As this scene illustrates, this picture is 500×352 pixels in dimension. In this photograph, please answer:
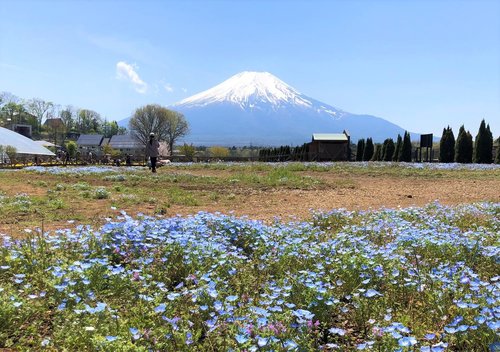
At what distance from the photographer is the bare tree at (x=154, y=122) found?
80062 mm

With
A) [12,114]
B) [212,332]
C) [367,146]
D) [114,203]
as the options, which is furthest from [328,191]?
[12,114]

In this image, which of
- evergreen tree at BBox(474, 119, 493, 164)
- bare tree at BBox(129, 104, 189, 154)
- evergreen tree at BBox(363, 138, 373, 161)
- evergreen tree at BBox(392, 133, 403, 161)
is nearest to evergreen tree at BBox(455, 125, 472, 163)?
evergreen tree at BBox(474, 119, 493, 164)

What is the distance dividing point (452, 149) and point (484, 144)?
11.4 feet

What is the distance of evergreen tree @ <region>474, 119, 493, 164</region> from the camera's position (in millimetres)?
35031

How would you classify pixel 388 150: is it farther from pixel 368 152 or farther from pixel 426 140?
pixel 426 140

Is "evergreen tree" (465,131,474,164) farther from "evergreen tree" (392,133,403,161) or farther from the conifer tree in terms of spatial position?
"evergreen tree" (392,133,403,161)

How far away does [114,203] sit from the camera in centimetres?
865

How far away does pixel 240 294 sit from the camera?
3229 millimetres

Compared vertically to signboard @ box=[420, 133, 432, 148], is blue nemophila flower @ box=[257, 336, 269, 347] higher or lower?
lower

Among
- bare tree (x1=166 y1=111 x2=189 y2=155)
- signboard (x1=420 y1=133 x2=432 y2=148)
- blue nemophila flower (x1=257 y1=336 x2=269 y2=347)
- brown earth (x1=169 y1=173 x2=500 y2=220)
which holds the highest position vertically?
bare tree (x1=166 y1=111 x2=189 y2=155)

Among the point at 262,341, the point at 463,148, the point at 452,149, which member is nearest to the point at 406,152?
the point at 452,149

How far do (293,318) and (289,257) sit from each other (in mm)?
1362

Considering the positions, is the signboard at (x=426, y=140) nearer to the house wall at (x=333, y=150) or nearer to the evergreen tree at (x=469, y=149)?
the evergreen tree at (x=469, y=149)

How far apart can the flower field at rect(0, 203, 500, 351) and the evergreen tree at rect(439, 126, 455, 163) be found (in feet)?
124
